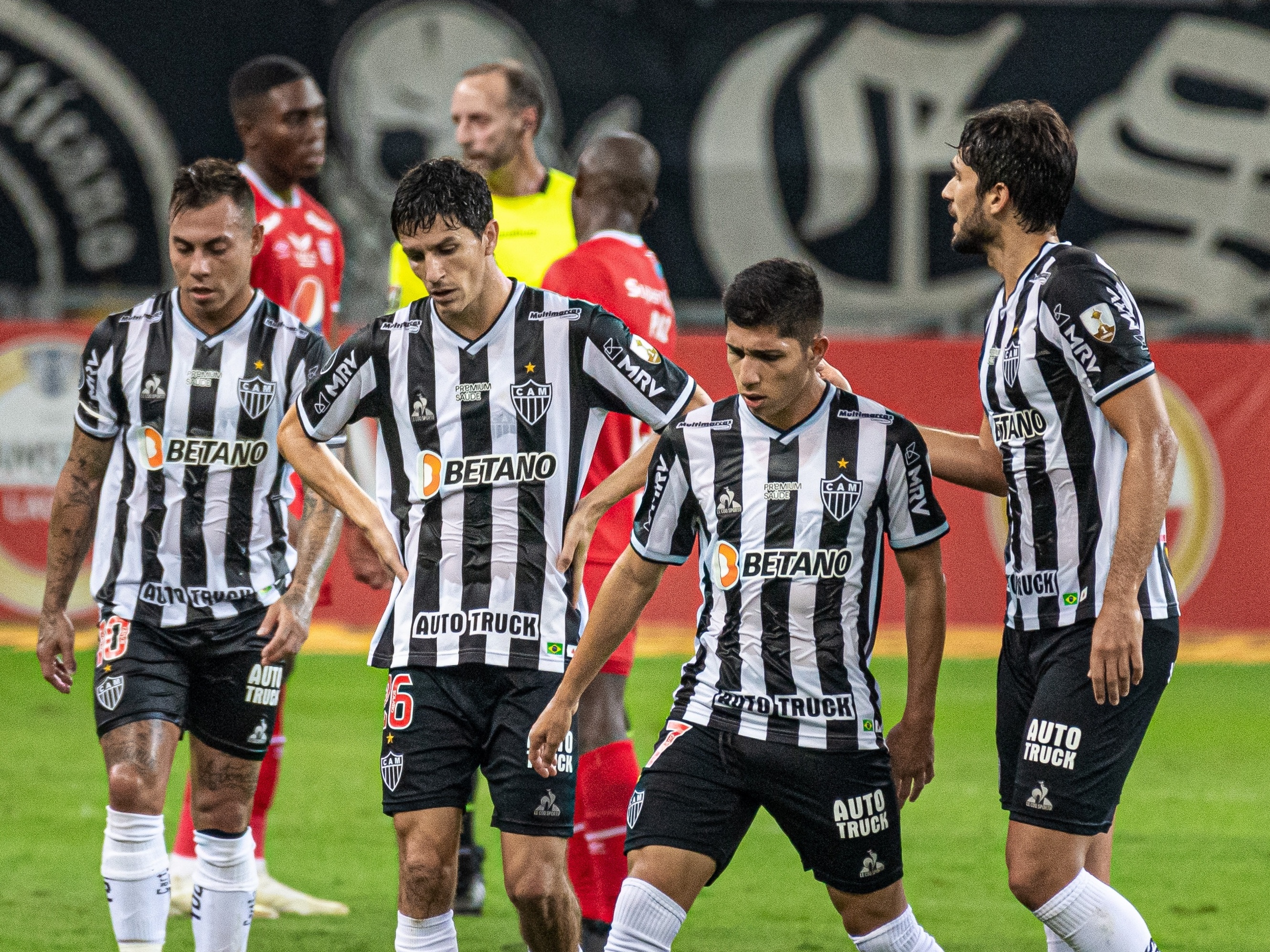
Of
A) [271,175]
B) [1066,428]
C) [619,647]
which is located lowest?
[619,647]

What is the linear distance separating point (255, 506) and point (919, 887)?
8.99ft

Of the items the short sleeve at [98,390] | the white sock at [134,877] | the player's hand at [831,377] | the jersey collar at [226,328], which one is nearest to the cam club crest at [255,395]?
the jersey collar at [226,328]

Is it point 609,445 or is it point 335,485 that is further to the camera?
point 609,445

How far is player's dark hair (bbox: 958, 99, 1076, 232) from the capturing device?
3658mm

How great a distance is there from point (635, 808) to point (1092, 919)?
1.03 m

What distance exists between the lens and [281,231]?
5.53 m

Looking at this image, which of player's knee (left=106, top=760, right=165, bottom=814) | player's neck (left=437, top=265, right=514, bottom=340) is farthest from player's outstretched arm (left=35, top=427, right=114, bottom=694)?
player's neck (left=437, top=265, right=514, bottom=340)

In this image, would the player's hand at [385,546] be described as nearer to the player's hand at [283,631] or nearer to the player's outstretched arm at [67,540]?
the player's hand at [283,631]

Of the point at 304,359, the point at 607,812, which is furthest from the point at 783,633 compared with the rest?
the point at 304,359

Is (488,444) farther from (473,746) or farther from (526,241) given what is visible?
(526,241)

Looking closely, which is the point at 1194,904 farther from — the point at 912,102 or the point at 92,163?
the point at 92,163

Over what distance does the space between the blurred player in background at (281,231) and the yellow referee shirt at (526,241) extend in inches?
13.8

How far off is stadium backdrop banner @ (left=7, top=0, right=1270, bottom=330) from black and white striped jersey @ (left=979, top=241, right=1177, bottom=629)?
9247 mm

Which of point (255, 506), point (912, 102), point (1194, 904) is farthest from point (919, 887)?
point (912, 102)
